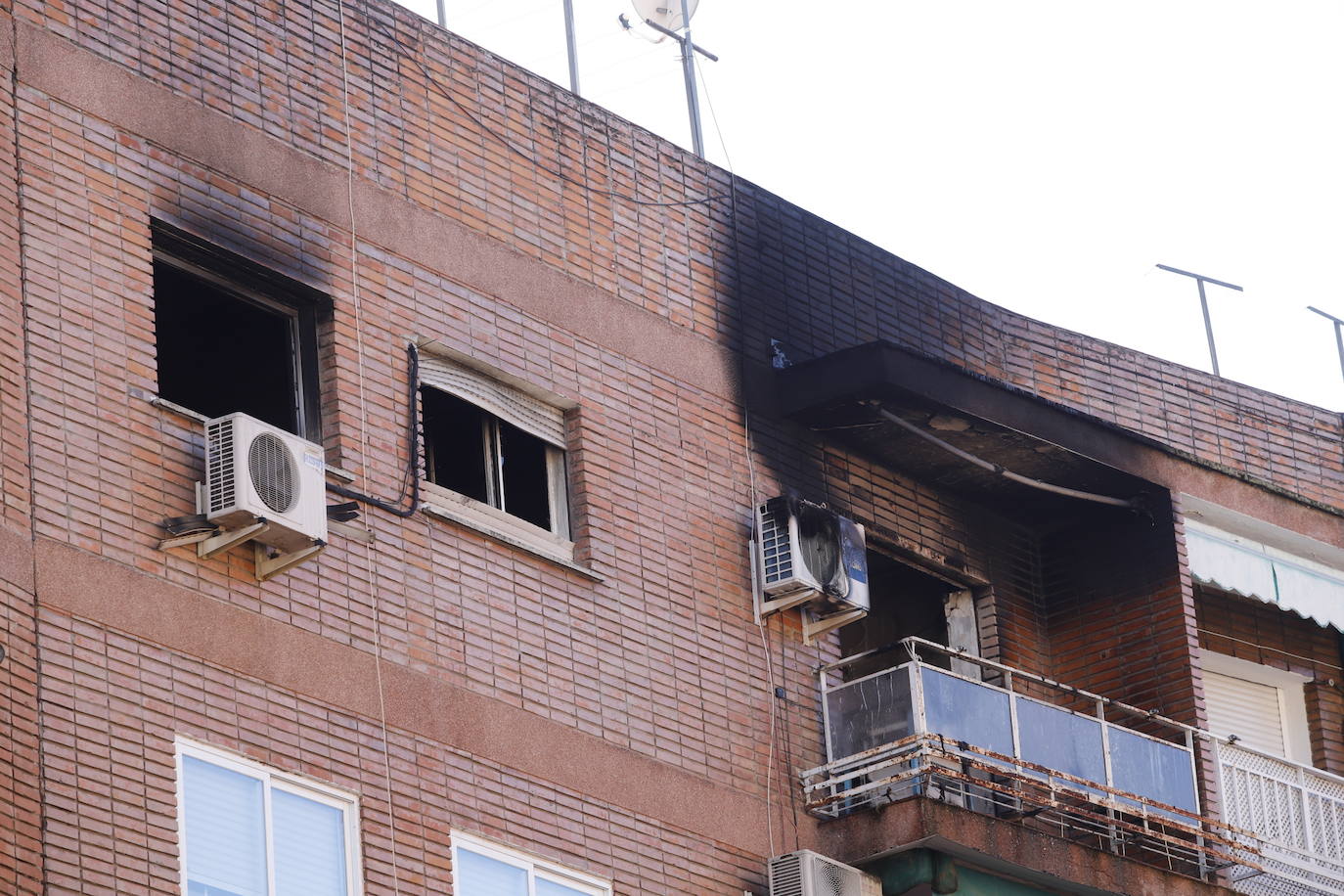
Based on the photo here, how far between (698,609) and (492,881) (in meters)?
3.00

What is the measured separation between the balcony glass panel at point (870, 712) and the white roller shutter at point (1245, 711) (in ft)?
17.5

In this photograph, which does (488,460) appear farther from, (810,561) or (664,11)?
(664,11)

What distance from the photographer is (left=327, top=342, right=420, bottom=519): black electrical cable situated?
54.9 ft

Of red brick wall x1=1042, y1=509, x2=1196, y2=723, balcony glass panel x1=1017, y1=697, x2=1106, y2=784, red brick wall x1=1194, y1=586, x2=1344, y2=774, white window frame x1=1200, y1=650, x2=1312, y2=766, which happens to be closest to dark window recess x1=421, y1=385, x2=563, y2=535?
balcony glass panel x1=1017, y1=697, x2=1106, y2=784

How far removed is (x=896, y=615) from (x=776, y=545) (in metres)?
3.39

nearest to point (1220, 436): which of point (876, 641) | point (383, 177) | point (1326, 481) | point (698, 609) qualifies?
point (1326, 481)

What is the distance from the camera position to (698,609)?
18859 mm

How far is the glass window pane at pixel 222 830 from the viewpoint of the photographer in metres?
14.8

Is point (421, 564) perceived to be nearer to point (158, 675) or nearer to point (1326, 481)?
point (158, 675)

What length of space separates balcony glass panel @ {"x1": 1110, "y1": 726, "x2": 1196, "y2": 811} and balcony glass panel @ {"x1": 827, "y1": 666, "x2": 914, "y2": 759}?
190 centimetres

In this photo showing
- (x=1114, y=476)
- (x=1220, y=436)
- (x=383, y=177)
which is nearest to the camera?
(x=383, y=177)

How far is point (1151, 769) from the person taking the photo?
66.0 feet

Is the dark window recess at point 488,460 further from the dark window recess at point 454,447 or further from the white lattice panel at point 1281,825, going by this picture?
the white lattice panel at point 1281,825

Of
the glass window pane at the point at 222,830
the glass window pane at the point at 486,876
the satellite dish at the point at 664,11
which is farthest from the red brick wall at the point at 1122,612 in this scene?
the glass window pane at the point at 222,830
